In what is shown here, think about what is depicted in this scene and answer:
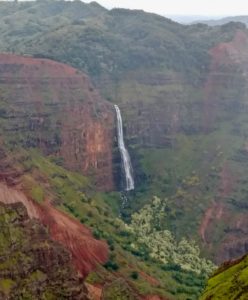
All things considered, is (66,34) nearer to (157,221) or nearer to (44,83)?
(44,83)

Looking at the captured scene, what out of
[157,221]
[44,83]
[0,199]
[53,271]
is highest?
[44,83]

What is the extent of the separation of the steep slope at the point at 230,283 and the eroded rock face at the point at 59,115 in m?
61.6

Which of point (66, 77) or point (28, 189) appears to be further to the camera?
point (66, 77)

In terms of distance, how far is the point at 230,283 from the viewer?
2096 inches

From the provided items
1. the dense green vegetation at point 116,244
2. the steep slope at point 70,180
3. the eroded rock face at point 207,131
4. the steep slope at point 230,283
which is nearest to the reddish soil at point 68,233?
the steep slope at point 70,180

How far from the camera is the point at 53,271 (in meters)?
71.2

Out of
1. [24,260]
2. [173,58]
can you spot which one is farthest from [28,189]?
[173,58]

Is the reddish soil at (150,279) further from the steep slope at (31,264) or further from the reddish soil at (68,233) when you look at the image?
the steep slope at (31,264)

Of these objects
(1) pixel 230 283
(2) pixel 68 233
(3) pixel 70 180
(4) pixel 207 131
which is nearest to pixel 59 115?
(3) pixel 70 180

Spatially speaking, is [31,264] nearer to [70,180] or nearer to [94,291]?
[94,291]

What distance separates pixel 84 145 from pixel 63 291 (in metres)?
60.7

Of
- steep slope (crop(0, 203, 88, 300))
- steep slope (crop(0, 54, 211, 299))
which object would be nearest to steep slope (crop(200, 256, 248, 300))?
steep slope (crop(0, 203, 88, 300))

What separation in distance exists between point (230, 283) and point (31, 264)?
23.4 metres

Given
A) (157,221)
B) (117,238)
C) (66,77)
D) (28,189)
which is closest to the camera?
(28,189)
